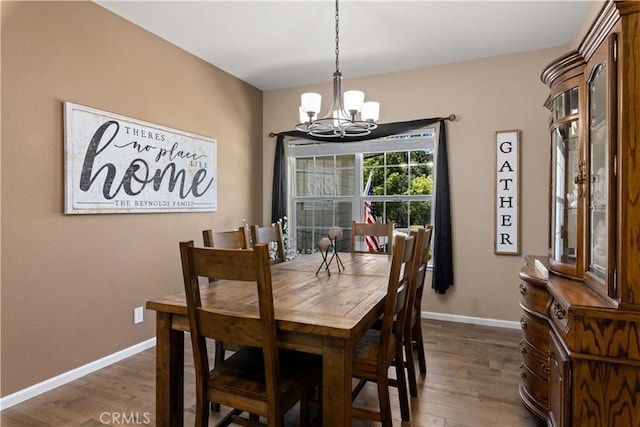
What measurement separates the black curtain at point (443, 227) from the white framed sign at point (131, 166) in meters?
2.45

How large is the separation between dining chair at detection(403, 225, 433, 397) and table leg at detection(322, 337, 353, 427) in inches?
30.6

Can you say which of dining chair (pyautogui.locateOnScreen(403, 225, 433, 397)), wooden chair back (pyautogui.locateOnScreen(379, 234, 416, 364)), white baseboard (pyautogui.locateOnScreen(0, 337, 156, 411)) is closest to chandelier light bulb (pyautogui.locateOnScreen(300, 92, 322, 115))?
dining chair (pyautogui.locateOnScreen(403, 225, 433, 397))

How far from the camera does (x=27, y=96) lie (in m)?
2.36

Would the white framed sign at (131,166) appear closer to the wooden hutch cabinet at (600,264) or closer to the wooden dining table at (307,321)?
the wooden dining table at (307,321)

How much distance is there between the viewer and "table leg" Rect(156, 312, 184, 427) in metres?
1.68

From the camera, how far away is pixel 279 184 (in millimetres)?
4656

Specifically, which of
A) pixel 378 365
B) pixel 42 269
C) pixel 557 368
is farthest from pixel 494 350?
pixel 42 269

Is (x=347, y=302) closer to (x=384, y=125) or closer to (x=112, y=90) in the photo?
(x=112, y=90)

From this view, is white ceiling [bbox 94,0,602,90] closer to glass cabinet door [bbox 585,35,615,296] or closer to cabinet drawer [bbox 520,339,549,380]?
glass cabinet door [bbox 585,35,615,296]

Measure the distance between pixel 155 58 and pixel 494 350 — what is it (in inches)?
154

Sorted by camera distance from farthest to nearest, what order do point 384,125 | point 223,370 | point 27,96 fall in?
point 384,125, point 27,96, point 223,370

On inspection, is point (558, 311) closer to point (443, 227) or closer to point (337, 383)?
point (337, 383)

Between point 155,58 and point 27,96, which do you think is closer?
point 27,96

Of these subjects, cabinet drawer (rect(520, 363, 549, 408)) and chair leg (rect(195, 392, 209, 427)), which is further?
cabinet drawer (rect(520, 363, 549, 408))
